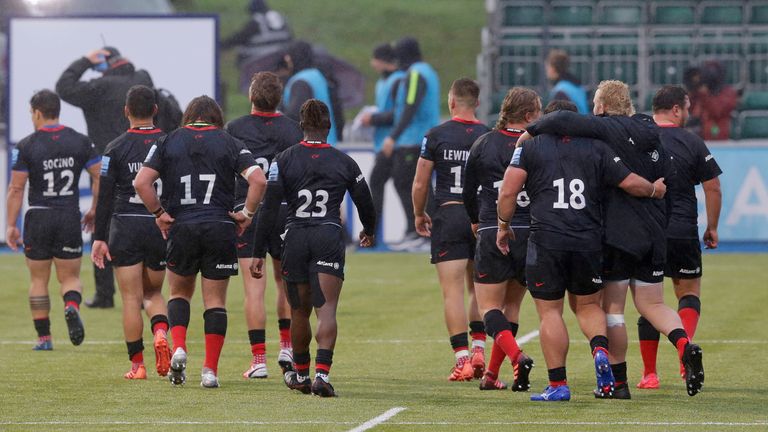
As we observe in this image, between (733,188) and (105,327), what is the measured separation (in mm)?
11332

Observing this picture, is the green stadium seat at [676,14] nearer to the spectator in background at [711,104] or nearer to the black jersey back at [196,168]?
the spectator in background at [711,104]

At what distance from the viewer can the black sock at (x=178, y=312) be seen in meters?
11.2

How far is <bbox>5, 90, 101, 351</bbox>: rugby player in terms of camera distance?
13906mm

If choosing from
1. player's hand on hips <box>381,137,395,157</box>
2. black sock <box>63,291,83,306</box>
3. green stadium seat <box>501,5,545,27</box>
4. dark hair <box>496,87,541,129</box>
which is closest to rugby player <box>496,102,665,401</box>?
dark hair <box>496,87,541,129</box>

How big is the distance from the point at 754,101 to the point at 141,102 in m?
18.5

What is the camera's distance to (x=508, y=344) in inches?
421

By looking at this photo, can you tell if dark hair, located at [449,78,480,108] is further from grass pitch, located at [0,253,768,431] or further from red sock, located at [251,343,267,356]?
red sock, located at [251,343,267,356]

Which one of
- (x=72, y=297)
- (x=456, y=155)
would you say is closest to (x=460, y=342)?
(x=456, y=155)

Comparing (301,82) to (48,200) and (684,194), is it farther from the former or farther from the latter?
(684,194)

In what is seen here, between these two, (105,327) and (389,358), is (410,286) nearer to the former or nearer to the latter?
(105,327)

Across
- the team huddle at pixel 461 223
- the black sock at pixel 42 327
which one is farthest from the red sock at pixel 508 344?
the black sock at pixel 42 327

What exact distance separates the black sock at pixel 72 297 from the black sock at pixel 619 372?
5.00m

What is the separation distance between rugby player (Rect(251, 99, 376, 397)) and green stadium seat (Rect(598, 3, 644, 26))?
69.5 feet

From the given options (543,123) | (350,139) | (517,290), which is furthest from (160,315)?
(350,139)
